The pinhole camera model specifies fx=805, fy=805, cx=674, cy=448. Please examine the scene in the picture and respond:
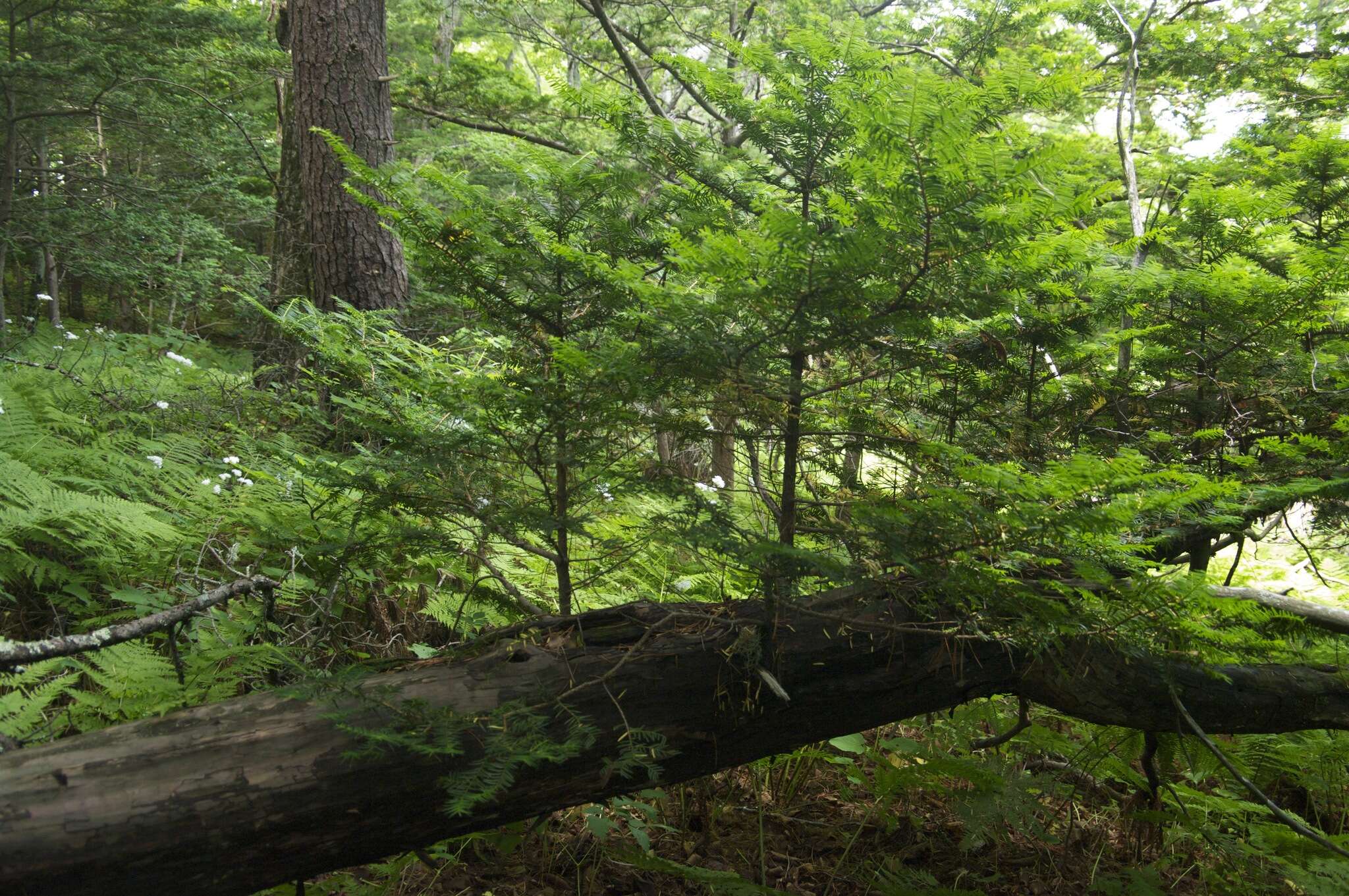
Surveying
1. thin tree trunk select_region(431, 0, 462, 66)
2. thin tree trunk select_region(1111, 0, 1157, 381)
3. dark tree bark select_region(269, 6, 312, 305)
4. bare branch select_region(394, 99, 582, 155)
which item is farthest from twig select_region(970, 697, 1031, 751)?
thin tree trunk select_region(431, 0, 462, 66)

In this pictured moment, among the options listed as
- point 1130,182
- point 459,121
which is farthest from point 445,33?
point 1130,182

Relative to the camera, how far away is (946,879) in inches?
119

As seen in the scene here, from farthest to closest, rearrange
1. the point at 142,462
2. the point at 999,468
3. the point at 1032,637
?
the point at 142,462 → the point at 1032,637 → the point at 999,468

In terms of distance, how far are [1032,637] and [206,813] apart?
86.5 inches

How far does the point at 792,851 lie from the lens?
122 inches

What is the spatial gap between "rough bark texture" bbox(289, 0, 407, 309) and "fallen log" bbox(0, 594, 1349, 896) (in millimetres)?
3657

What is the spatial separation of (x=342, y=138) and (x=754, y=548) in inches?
186

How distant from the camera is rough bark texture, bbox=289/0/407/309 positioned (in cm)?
537

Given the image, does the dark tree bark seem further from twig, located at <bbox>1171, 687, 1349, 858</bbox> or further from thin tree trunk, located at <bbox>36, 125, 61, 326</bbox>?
twig, located at <bbox>1171, 687, 1349, 858</bbox>

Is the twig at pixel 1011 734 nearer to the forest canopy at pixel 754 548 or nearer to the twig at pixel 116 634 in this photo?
the forest canopy at pixel 754 548

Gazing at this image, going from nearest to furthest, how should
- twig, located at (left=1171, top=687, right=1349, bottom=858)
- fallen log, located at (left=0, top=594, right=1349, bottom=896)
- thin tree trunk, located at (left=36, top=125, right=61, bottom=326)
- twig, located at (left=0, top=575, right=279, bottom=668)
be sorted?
1. fallen log, located at (left=0, top=594, right=1349, bottom=896)
2. twig, located at (left=0, top=575, right=279, bottom=668)
3. twig, located at (left=1171, top=687, right=1349, bottom=858)
4. thin tree trunk, located at (left=36, top=125, right=61, bottom=326)

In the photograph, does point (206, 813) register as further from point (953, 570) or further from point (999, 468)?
point (999, 468)

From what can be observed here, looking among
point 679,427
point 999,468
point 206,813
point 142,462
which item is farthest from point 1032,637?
point 142,462

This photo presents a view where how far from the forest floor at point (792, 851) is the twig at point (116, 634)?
37.9 inches
